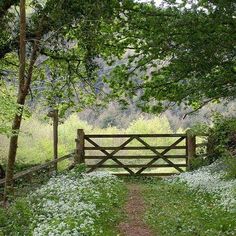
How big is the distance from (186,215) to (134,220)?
1.36 meters

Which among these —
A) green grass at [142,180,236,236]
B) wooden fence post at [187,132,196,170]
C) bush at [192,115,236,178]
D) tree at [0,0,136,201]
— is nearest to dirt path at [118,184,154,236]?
green grass at [142,180,236,236]

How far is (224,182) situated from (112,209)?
14.5 ft

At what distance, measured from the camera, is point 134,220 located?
1180cm

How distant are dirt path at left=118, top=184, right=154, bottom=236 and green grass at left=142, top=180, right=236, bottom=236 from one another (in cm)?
20

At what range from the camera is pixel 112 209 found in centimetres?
1262

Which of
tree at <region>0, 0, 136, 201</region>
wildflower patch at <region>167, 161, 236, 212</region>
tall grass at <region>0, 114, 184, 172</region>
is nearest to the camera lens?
wildflower patch at <region>167, 161, 236, 212</region>

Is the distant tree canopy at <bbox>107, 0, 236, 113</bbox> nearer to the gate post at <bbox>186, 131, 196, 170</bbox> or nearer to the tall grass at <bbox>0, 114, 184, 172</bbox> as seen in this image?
the tall grass at <bbox>0, 114, 184, 172</bbox>

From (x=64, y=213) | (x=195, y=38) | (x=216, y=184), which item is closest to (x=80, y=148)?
(x=216, y=184)

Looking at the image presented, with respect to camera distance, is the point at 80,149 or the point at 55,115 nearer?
the point at 55,115

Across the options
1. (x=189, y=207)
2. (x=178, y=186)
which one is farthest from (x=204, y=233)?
(x=178, y=186)

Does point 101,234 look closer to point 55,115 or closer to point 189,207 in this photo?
point 189,207

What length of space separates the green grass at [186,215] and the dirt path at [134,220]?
198mm

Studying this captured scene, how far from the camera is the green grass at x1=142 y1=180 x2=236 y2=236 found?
33.1 ft

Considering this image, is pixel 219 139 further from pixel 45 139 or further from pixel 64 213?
pixel 45 139
